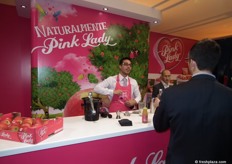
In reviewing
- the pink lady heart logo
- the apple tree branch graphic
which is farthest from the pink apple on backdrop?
the pink lady heart logo

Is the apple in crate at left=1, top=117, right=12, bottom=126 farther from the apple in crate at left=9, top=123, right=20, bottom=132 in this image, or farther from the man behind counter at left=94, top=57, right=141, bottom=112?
the man behind counter at left=94, top=57, right=141, bottom=112

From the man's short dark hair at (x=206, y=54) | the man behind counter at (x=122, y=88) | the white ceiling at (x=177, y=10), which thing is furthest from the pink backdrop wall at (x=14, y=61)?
the man's short dark hair at (x=206, y=54)

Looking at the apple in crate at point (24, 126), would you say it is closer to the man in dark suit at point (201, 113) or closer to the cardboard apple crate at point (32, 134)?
the cardboard apple crate at point (32, 134)

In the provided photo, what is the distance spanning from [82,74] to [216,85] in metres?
2.44

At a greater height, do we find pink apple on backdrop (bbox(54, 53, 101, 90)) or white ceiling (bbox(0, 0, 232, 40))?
white ceiling (bbox(0, 0, 232, 40))

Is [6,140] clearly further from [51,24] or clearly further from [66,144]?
[51,24]

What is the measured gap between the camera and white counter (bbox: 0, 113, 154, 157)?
1110mm

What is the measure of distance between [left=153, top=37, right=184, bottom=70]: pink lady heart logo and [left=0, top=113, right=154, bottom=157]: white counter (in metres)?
3.66

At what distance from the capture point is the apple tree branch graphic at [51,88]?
274 cm

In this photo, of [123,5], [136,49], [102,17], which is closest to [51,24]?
[102,17]

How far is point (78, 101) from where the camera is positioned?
3.16 metres

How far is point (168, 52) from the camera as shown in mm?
5391

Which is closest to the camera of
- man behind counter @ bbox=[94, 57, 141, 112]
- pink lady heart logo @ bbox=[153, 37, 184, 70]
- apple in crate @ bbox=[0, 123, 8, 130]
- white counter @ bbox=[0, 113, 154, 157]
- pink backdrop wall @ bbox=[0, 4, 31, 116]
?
white counter @ bbox=[0, 113, 154, 157]

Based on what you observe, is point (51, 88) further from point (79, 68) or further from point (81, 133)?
point (81, 133)
